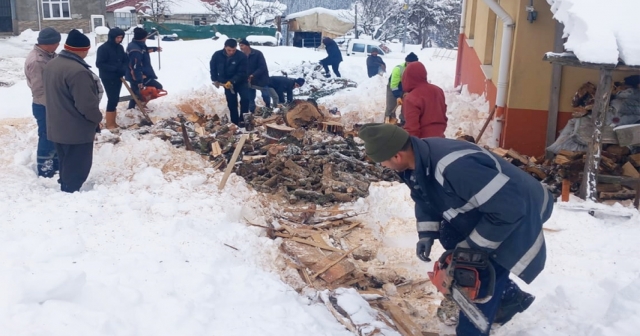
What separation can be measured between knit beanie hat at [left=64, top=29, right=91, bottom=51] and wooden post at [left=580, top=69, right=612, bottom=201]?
567 cm

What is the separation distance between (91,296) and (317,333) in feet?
4.62

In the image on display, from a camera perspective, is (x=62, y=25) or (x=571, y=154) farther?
(x=62, y=25)

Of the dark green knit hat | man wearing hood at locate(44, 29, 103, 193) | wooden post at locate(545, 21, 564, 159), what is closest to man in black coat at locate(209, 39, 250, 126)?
man wearing hood at locate(44, 29, 103, 193)

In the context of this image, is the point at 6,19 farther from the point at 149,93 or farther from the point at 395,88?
the point at 395,88

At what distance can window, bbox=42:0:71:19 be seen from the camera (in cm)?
3366

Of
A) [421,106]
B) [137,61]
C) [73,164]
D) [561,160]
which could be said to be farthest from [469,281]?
[137,61]

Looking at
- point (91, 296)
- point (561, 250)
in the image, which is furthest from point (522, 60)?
point (91, 296)

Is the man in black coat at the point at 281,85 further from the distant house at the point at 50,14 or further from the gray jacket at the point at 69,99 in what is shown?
the distant house at the point at 50,14

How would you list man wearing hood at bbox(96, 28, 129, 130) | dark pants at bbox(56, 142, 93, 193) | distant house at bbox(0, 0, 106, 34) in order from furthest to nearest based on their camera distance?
distant house at bbox(0, 0, 106, 34) < man wearing hood at bbox(96, 28, 129, 130) < dark pants at bbox(56, 142, 93, 193)

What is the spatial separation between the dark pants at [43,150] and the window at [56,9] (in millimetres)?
30312

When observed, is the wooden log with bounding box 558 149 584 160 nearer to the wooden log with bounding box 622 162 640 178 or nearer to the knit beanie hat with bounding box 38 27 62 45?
the wooden log with bounding box 622 162 640 178

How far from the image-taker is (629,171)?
690 cm

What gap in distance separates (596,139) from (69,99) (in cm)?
584

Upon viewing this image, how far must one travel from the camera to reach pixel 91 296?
332cm
